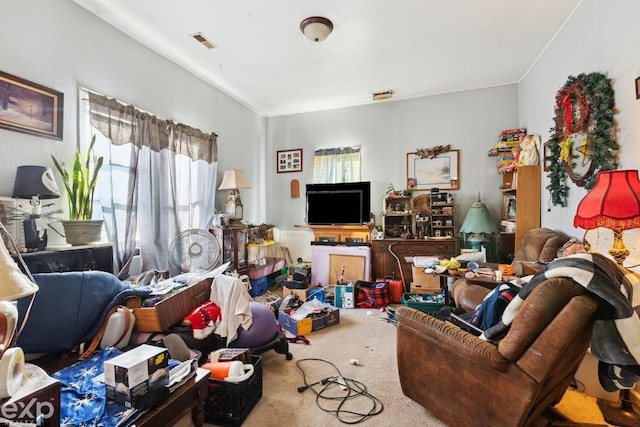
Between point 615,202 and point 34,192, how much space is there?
3370mm

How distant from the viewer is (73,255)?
196 cm

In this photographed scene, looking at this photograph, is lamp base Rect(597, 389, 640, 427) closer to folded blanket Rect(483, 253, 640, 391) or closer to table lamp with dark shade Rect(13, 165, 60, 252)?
folded blanket Rect(483, 253, 640, 391)

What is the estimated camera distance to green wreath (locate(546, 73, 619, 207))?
1.98m

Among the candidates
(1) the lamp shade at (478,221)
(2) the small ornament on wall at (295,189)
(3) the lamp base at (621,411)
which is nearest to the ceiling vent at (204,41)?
(2) the small ornament on wall at (295,189)

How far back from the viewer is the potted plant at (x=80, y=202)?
6.57 ft

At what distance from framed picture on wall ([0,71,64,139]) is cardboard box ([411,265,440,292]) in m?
3.47

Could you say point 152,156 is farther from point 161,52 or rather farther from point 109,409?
point 109,409

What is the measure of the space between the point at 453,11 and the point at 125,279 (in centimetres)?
358

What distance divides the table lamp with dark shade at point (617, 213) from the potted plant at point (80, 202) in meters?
3.14

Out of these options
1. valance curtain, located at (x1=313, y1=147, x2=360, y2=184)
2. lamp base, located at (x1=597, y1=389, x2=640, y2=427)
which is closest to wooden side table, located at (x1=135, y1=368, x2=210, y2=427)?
lamp base, located at (x1=597, y1=389, x2=640, y2=427)

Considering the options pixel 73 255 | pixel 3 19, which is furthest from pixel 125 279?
pixel 3 19

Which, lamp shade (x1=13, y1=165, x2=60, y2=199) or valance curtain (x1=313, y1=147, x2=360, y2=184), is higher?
valance curtain (x1=313, y1=147, x2=360, y2=184)

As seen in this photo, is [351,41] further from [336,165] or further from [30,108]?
[30,108]

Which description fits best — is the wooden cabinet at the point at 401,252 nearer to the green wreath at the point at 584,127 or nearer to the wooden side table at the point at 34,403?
the green wreath at the point at 584,127
